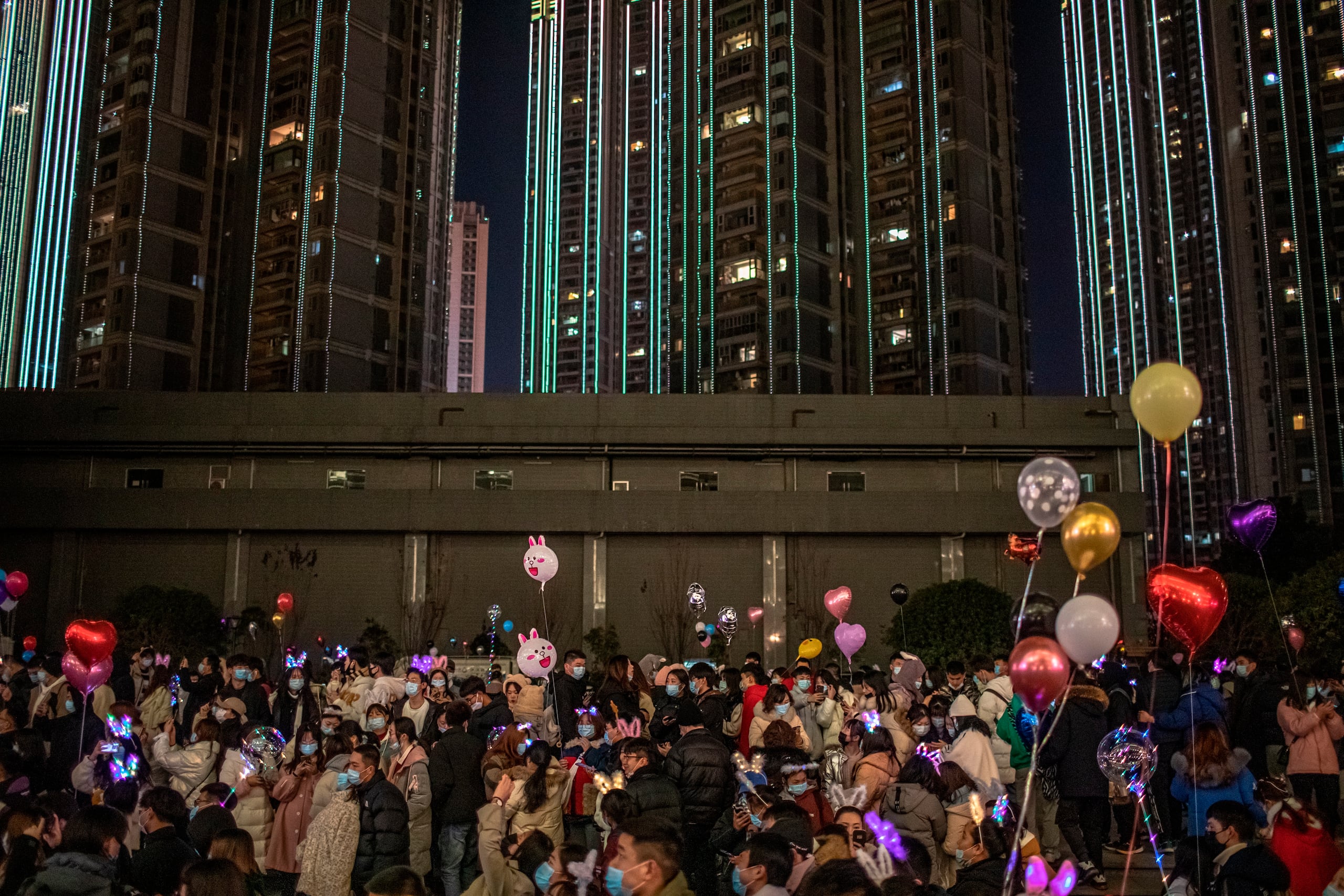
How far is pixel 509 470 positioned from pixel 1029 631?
107 ft

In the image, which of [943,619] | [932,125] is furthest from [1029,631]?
[932,125]

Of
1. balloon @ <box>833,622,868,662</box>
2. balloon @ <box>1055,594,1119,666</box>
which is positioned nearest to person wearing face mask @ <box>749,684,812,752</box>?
balloon @ <box>1055,594,1119,666</box>

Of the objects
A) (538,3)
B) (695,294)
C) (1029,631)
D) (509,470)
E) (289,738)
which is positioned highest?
(538,3)

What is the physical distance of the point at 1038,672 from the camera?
271 inches

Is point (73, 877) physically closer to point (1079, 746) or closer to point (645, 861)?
point (645, 861)

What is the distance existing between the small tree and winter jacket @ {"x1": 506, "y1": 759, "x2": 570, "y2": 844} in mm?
23683

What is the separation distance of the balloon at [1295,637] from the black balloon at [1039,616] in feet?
53.6

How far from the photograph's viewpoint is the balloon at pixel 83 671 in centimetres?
1136

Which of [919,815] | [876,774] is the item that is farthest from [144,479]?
[919,815]

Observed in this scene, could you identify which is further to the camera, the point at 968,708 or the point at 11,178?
the point at 11,178

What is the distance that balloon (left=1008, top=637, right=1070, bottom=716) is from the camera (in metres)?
6.88

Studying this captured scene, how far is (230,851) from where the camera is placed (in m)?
5.98

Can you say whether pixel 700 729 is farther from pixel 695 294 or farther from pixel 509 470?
pixel 695 294

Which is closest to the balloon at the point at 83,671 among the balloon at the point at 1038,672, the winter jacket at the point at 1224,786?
the balloon at the point at 1038,672
